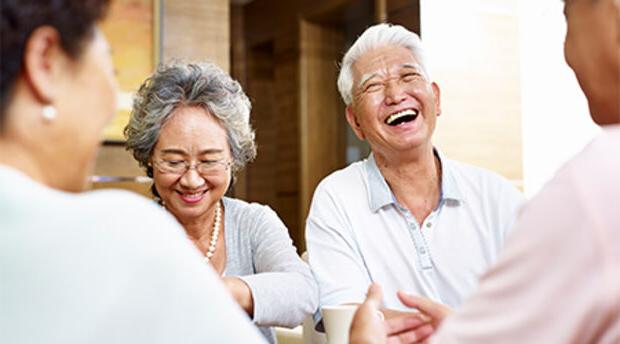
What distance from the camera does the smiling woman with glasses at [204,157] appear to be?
1911mm

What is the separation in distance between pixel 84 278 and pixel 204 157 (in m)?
1.28

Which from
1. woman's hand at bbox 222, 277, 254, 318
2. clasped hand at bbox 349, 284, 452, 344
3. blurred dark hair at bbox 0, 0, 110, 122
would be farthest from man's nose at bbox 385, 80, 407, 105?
blurred dark hair at bbox 0, 0, 110, 122

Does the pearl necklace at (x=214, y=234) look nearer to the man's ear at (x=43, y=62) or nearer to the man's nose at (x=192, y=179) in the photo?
the man's nose at (x=192, y=179)

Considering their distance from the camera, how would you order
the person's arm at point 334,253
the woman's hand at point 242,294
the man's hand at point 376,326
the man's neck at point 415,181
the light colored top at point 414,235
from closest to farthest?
the man's hand at point 376,326, the woman's hand at point 242,294, the person's arm at point 334,253, the light colored top at point 414,235, the man's neck at point 415,181

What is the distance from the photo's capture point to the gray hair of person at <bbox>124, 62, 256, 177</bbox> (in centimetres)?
193

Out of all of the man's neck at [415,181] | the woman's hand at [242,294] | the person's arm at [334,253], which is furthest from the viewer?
the man's neck at [415,181]

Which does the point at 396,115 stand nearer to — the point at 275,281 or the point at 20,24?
the point at 275,281

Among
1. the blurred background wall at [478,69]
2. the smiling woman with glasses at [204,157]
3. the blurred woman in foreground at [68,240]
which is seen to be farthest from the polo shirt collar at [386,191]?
the blurred background wall at [478,69]

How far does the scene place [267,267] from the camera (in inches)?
74.7

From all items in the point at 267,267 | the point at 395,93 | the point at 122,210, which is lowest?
the point at 267,267

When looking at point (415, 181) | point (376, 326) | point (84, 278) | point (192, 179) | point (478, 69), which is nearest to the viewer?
point (84, 278)

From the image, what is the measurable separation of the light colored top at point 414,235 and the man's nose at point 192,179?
13.8 inches

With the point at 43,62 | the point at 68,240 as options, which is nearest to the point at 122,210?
the point at 68,240

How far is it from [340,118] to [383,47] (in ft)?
11.7
